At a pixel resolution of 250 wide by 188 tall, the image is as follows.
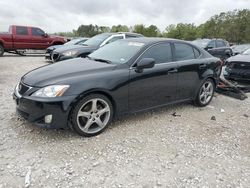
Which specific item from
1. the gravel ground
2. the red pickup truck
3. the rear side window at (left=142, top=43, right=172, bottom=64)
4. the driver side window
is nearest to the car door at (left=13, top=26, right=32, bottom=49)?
the red pickup truck

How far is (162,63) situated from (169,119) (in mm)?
1071

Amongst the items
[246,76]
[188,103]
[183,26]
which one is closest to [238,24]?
[183,26]

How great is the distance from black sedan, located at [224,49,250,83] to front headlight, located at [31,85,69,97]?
620 centimetres

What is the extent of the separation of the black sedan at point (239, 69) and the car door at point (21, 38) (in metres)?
11.5

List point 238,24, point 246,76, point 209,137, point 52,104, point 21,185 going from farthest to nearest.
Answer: point 238,24 → point 246,76 → point 209,137 → point 52,104 → point 21,185

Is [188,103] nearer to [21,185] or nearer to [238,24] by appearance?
[21,185]

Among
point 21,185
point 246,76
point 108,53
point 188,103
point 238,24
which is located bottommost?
point 21,185

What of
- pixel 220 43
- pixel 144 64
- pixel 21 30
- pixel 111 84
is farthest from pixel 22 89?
pixel 220 43

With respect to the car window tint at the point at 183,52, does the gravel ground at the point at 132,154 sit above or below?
below

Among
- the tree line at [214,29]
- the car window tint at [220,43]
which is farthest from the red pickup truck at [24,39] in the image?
the tree line at [214,29]

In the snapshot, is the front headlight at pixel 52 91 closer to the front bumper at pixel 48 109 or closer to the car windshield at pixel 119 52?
the front bumper at pixel 48 109

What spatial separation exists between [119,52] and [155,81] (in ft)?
2.87

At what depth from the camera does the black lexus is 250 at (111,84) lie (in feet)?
12.2

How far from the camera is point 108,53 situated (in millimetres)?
5031
